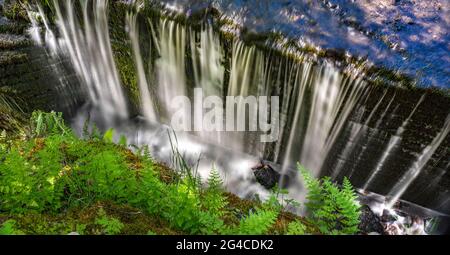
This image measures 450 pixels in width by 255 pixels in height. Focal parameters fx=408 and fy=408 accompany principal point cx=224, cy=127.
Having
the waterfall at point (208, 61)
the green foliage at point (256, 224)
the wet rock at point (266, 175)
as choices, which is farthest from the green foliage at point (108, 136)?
the green foliage at point (256, 224)

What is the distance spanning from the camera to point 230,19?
5.30m

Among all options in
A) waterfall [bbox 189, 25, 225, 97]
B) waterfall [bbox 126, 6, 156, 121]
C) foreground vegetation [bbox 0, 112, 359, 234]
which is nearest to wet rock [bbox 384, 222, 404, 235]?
foreground vegetation [bbox 0, 112, 359, 234]

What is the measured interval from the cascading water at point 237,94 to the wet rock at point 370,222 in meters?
0.40

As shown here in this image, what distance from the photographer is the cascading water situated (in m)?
4.97

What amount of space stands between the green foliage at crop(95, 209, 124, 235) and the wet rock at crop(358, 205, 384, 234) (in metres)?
3.84

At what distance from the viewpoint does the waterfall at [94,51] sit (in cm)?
606

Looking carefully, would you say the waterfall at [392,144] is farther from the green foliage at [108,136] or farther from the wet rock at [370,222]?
the green foliage at [108,136]

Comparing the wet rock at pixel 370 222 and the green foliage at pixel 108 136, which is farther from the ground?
the green foliage at pixel 108 136

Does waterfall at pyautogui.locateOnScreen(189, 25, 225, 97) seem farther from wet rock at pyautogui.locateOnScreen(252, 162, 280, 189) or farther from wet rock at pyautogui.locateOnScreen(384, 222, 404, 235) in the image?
wet rock at pyautogui.locateOnScreen(384, 222, 404, 235)

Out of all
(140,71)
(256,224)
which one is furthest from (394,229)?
(140,71)
